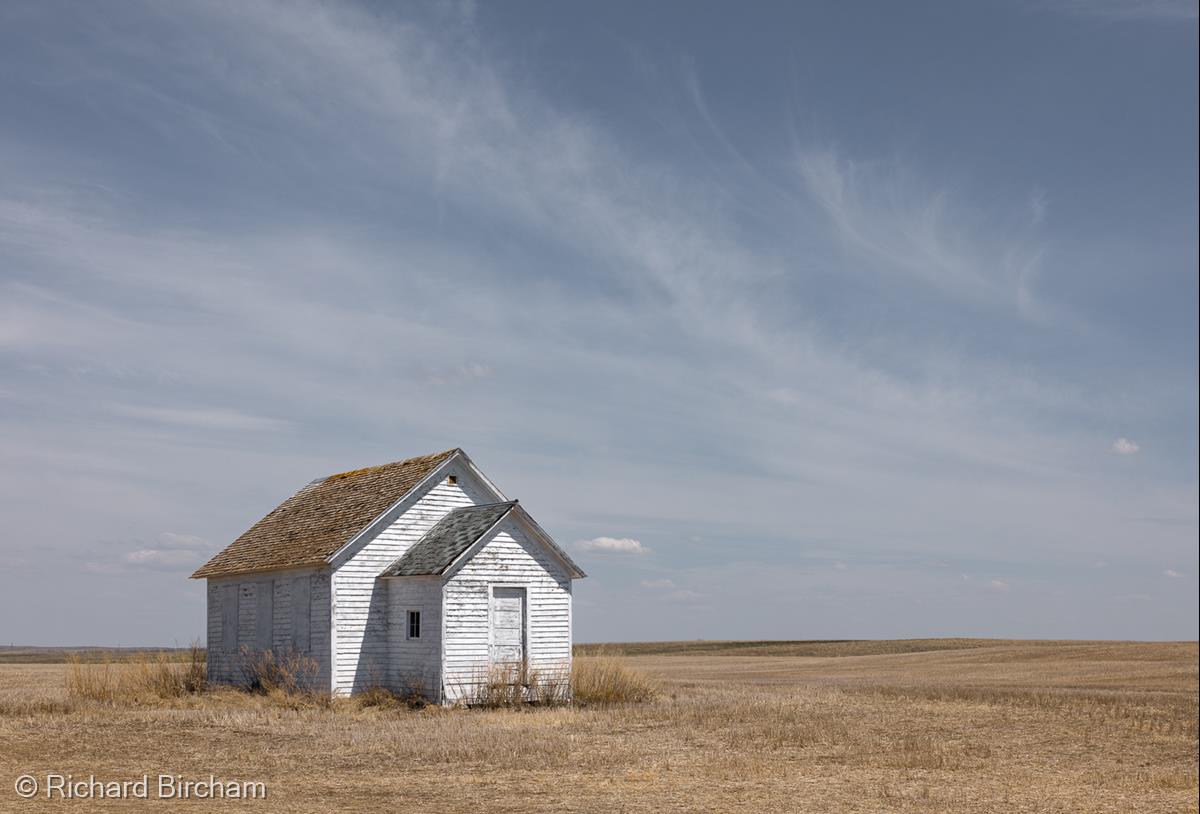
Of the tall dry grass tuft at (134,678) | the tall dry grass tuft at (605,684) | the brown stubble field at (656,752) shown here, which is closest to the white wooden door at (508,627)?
the tall dry grass tuft at (605,684)

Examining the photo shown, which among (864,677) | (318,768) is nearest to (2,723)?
(318,768)

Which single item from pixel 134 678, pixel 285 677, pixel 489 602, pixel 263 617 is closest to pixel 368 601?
pixel 285 677

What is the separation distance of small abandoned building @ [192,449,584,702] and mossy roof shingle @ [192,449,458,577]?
74 mm

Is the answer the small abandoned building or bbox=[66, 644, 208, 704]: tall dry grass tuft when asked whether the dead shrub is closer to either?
the small abandoned building

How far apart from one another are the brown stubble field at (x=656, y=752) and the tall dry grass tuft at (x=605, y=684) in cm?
78

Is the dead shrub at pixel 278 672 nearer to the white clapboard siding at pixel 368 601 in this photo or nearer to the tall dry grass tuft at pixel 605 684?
the white clapboard siding at pixel 368 601

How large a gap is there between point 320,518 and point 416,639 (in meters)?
5.54

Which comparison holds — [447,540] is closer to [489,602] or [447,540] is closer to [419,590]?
[419,590]

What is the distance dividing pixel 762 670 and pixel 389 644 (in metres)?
30.2

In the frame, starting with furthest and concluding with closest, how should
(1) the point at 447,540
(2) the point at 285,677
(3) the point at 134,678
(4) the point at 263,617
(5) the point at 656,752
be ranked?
1. (4) the point at 263,617
2. (3) the point at 134,678
3. (2) the point at 285,677
4. (1) the point at 447,540
5. (5) the point at 656,752

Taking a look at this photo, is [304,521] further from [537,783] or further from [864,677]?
[864,677]

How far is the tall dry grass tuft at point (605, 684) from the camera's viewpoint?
2755 centimetres

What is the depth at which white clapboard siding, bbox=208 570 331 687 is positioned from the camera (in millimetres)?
26859

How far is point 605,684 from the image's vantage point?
1094 inches
